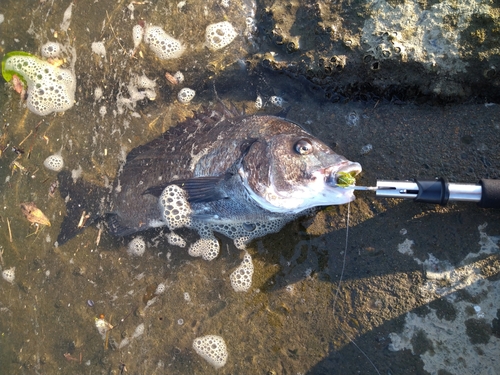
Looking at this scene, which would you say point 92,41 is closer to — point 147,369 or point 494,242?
point 147,369

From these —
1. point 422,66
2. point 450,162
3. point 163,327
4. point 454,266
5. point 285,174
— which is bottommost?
point 163,327

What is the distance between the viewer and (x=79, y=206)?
14.3 ft

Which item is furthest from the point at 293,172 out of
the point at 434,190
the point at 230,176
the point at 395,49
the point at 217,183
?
the point at 395,49

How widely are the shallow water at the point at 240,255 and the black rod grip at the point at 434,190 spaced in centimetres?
50

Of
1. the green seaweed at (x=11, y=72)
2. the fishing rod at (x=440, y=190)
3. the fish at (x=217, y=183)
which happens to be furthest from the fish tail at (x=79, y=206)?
the fishing rod at (x=440, y=190)

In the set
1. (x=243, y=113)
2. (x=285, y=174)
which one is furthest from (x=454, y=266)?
(x=243, y=113)

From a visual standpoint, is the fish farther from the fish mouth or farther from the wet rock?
the wet rock

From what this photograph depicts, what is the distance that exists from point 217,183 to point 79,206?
1.94 meters

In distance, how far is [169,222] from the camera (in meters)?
3.95

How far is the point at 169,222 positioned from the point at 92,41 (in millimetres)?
2556

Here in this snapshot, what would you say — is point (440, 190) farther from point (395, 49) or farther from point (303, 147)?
point (395, 49)

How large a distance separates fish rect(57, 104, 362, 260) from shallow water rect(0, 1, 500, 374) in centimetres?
17

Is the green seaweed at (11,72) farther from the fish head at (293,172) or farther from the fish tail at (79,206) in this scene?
the fish head at (293,172)

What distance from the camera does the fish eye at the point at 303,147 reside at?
125 inches
